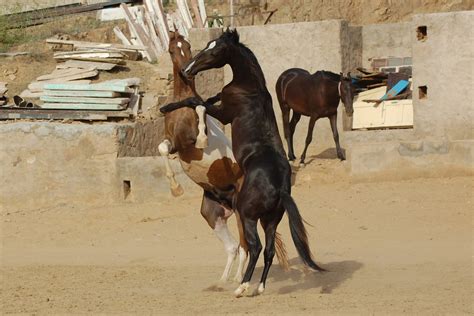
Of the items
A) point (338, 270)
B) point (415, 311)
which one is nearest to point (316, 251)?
point (338, 270)

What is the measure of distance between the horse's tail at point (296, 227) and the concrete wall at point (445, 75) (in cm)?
820

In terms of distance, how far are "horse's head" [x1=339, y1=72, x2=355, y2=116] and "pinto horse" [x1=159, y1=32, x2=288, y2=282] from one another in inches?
307

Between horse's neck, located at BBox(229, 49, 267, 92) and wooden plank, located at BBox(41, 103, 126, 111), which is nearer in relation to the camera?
horse's neck, located at BBox(229, 49, 267, 92)

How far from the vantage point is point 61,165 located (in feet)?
54.2

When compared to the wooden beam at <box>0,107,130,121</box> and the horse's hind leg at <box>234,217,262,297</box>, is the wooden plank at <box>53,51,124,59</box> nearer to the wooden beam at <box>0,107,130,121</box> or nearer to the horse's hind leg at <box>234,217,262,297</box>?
the wooden beam at <box>0,107,130,121</box>

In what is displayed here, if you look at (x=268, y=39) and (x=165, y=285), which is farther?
(x=268, y=39)

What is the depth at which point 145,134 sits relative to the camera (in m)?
17.1

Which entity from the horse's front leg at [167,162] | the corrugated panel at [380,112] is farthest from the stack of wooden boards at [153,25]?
the horse's front leg at [167,162]

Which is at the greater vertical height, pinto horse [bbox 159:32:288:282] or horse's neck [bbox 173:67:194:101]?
horse's neck [bbox 173:67:194:101]

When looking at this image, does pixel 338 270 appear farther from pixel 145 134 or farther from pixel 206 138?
pixel 145 134

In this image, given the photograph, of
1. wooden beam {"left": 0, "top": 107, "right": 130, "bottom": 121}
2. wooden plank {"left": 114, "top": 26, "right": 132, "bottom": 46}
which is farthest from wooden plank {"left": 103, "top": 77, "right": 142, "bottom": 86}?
wooden plank {"left": 114, "top": 26, "right": 132, "bottom": 46}

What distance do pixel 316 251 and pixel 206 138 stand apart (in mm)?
3356

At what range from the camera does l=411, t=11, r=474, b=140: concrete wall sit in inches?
677

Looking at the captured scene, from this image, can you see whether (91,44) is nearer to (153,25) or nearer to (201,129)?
(153,25)
